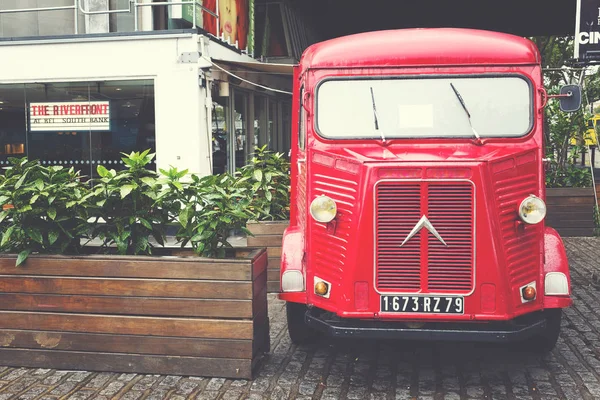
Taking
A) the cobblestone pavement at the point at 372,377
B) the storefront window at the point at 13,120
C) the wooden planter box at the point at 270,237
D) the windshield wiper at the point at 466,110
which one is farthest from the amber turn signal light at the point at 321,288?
the storefront window at the point at 13,120

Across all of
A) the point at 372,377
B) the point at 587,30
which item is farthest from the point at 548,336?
the point at 587,30

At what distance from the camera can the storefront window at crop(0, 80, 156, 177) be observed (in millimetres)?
12539

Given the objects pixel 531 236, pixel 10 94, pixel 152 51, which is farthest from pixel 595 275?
pixel 10 94

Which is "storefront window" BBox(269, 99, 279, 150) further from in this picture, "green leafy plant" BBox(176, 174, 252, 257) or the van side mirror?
"green leafy plant" BBox(176, 174, 252, 257)

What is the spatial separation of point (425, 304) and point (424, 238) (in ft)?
1.59

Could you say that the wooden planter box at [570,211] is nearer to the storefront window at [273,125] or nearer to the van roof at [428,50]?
the van roof at [428,50]

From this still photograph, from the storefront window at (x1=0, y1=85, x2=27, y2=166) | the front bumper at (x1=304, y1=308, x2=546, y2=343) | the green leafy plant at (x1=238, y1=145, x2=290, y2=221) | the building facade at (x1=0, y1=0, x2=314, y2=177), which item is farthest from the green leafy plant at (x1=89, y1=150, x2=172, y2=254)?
the storefront window at (x1=0, y1=85, x2=27, y2=166)

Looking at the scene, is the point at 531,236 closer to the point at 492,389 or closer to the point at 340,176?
the point at 492,389

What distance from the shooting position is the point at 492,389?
512 centimetres

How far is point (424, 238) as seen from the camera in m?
4.91

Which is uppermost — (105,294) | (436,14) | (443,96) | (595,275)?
(436,14)

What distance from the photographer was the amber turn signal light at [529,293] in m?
5.03

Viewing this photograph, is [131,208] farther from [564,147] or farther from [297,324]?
[564,147]

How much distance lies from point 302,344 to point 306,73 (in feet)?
8.07
